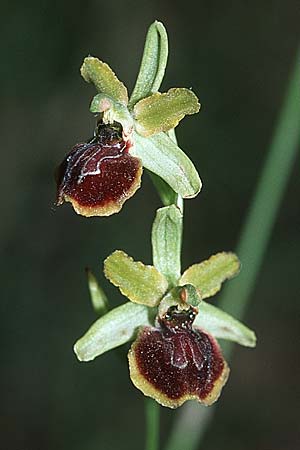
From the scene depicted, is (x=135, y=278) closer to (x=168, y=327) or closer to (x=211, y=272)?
(x=168, y=327)

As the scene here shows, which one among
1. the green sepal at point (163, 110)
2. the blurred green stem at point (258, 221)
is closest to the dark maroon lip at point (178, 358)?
the green sepal at point (163, 110)

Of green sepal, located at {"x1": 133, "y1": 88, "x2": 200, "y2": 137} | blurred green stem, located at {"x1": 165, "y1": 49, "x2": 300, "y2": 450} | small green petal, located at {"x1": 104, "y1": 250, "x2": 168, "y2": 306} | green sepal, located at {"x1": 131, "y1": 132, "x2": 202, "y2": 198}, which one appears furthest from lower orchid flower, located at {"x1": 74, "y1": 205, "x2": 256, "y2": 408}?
blurred green stem, located at {"x1": 165, "y1": 49, "x2": 300, "y2": 450}

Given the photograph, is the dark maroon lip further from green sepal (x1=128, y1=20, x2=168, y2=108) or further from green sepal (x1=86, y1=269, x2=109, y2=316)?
green sepal (x1=128, y1=20, x2=168, y2=108)

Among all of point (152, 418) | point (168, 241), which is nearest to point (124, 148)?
point (168, 241)

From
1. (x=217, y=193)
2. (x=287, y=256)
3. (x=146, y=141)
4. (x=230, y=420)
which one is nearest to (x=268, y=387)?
(x=230, y=420)

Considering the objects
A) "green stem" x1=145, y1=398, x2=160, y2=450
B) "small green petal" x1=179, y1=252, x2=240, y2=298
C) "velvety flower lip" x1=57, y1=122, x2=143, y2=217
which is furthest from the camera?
"green stem" x1=145, y1=398, x2=160, y2=450

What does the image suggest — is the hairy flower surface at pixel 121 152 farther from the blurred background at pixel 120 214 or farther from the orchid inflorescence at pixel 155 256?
the blurred background at pixel 120 214

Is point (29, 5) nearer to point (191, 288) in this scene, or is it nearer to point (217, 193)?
point (217, 193)
